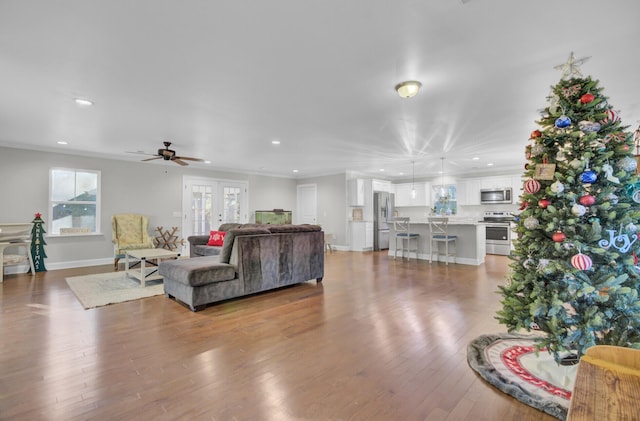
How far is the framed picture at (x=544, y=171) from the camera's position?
182cm

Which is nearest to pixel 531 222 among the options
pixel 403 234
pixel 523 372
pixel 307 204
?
pixel 523 372

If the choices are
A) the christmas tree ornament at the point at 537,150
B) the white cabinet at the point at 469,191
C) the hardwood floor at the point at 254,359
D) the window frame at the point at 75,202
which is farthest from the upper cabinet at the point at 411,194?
the window frame at the point at 75,202

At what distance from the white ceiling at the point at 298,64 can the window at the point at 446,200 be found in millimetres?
4464

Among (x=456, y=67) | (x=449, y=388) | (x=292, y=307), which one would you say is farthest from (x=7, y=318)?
(x=456, y=67)

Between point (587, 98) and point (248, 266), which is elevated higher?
point (587, 98)

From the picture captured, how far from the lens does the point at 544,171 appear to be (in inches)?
72.9

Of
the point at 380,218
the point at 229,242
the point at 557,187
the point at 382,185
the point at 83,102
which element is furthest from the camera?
the point at 382,185

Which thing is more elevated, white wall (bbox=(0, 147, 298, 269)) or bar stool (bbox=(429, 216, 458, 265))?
white wall (bbox=(0, 147, 298, 269))

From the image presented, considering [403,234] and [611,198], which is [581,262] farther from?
[403,234]

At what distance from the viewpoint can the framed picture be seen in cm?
182

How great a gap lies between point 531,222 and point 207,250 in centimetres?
520

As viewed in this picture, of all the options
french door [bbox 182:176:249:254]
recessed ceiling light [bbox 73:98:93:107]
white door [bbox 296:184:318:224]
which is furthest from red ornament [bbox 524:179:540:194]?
white door [bbox 296:184:318:224]

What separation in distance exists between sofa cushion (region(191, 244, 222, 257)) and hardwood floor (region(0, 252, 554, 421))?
1.71m

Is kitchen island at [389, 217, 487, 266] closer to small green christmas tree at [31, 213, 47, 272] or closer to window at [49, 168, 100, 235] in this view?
window at [49, 168, 100, 235]
